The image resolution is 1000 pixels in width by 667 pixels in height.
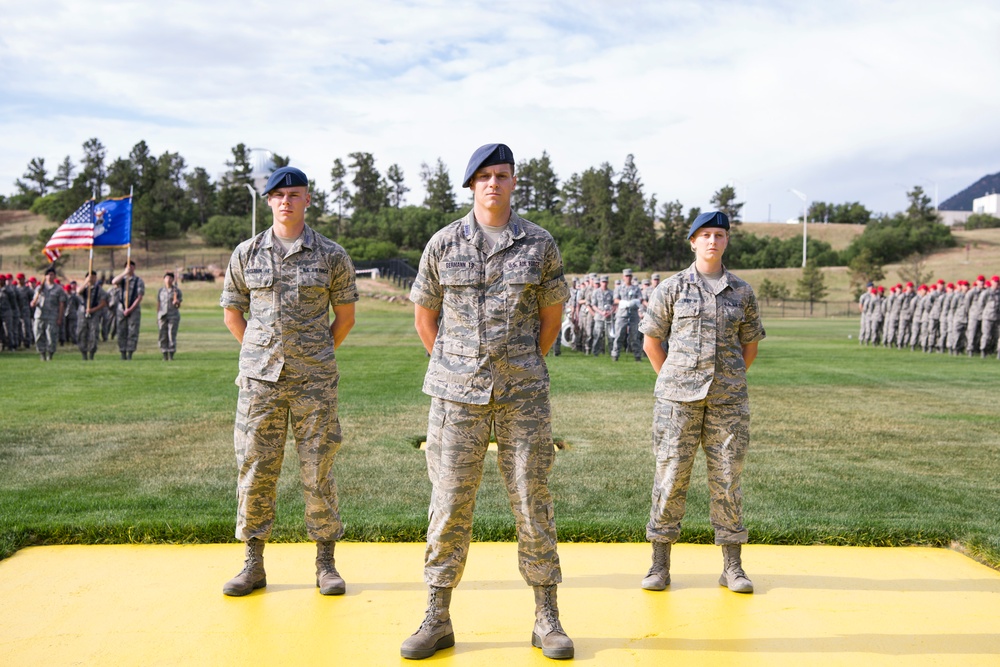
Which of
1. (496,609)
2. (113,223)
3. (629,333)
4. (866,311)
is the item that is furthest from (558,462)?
(866,311)

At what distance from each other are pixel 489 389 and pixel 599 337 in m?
19.1

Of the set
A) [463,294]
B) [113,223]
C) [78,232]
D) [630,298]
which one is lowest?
[630,298]

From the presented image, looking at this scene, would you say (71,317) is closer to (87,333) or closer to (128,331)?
(87,333)

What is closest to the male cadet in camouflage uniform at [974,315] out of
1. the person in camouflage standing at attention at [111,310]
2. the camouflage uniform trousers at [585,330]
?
the camouflage uniform trousers at [585,330]

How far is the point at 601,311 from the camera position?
22219 millimetres

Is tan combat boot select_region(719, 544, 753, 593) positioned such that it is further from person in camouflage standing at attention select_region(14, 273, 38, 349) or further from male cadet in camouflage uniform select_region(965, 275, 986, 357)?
person in camouflage standing at attention select_region(14, 273, 38, 349)

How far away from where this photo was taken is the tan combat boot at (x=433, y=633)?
379 centimetres

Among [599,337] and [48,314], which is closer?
[48,314]

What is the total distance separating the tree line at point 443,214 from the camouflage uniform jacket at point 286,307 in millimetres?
75098

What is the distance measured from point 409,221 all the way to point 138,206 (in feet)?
97.1

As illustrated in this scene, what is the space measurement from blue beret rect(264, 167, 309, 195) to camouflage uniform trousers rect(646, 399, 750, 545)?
2.31 meters

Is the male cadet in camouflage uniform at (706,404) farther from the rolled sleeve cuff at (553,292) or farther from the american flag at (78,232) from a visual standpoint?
the american flag at (78,232)

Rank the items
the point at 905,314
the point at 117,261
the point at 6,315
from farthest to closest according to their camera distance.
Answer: the point at 117,261, the point at 905,314, the point at 6,315

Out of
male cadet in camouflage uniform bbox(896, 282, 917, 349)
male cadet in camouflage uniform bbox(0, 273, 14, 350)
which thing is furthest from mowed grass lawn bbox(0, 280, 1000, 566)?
male cadet in camouflage uniform bbox(896, 282, 917, 349)
